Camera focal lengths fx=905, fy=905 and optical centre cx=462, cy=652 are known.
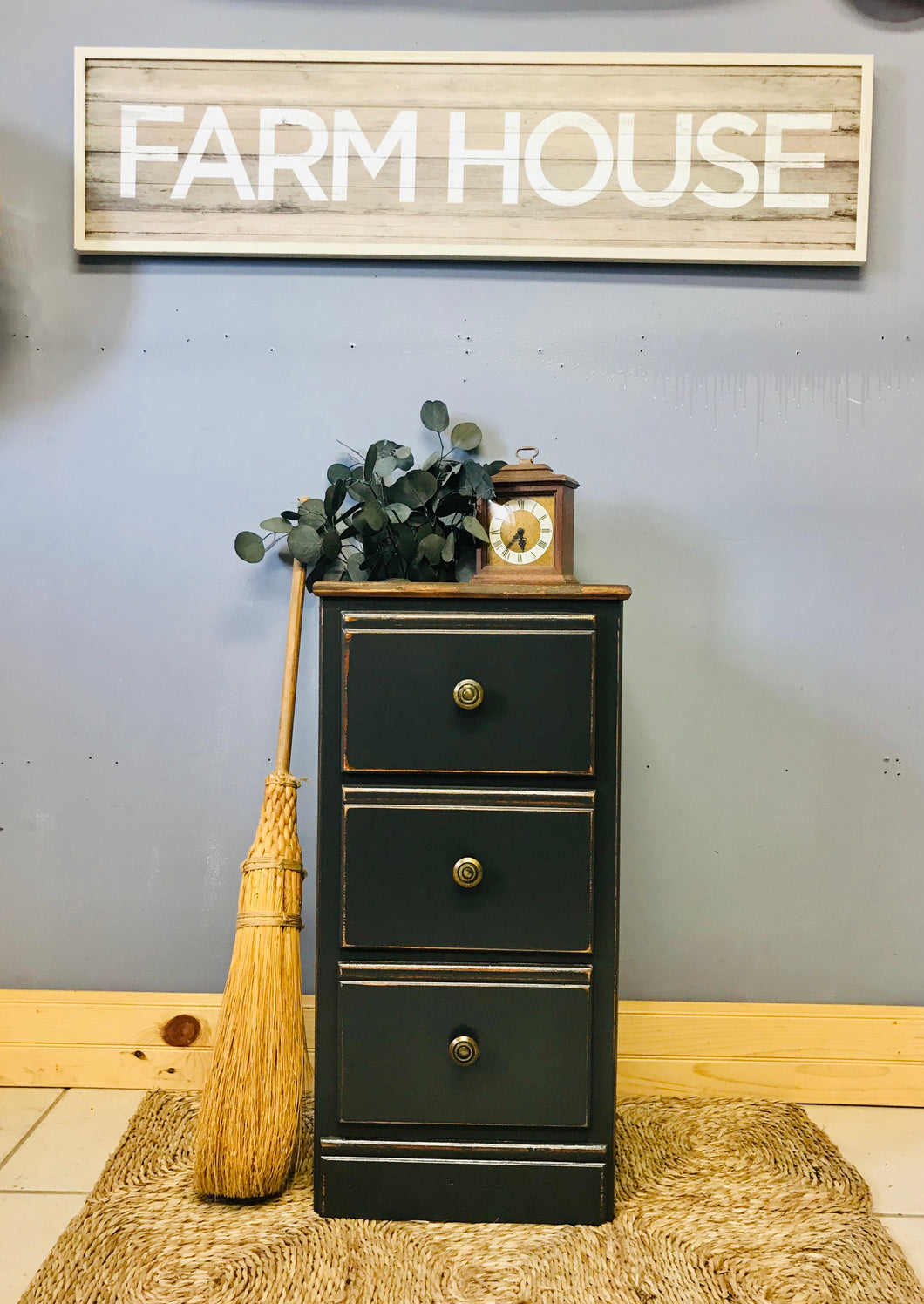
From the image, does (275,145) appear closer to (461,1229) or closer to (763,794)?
(763,794)

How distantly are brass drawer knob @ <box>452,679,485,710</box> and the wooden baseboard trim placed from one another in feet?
2.66

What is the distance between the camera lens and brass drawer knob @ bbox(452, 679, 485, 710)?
1299mm

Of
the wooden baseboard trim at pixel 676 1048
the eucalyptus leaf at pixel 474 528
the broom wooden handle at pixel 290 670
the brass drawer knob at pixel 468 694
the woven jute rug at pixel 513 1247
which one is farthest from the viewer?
the wooden baseboard trim at pixel 676 1048

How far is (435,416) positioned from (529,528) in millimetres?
304

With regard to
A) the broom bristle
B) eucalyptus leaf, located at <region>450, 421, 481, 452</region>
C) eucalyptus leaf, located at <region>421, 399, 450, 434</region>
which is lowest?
the broom bristle

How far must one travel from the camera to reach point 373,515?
Answer: 1554mm

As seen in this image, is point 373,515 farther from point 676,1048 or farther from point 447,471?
point 676,1048

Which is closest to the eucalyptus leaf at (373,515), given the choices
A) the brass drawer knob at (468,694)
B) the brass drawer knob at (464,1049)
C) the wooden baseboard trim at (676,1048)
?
the brass drawer knob at (468,694)

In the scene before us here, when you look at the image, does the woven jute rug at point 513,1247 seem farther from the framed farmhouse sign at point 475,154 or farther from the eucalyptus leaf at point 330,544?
the framed farmhouse sign at point 475,154

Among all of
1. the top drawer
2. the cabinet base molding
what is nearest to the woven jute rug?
the cabinet base molding

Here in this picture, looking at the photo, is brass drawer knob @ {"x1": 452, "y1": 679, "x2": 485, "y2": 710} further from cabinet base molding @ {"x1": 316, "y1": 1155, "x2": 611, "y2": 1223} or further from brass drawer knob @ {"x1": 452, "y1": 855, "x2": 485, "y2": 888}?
cabinet base molding @ {"x1": 316, "y1": 1155, "x2": 611, "y2": 1223}

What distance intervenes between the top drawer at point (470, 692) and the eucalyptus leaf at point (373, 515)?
0.91 feet

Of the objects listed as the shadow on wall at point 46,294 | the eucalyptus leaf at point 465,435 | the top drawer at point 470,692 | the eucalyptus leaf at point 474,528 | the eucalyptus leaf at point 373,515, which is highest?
the shadow on wall at point 46,294

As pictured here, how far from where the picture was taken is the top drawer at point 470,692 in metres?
1.31
